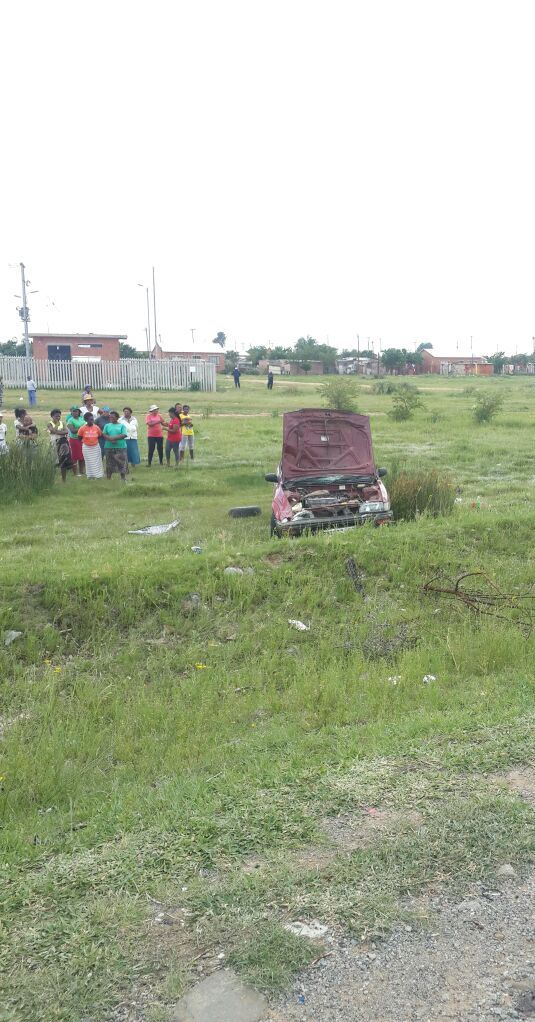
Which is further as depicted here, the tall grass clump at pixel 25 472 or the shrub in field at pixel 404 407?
the shrub in field at pixel 404 407

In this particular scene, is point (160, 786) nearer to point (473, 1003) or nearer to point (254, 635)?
point (473, 1003)

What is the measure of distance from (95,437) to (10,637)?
27.0ft

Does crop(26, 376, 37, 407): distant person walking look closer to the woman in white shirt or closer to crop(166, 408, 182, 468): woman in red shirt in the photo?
the woman in white shirt

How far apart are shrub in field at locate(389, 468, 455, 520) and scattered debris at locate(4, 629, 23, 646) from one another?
228 inches

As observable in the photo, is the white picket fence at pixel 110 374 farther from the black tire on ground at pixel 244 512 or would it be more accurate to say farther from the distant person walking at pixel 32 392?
the black tire on ground at pixel 244 512

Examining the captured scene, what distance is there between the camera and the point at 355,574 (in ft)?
31.1

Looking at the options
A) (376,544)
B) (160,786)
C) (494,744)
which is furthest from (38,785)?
(376,544)

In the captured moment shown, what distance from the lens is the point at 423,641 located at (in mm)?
8039

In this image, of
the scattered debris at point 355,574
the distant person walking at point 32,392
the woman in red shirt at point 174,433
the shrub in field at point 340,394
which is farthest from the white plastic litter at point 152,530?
the distant person walking at point 32,392

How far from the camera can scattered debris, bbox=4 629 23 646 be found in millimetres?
7859

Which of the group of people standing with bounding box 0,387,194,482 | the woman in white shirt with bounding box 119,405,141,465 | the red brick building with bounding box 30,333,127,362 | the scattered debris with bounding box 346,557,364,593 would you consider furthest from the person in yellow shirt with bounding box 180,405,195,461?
the red brick building with bounding box 30,333,127,362

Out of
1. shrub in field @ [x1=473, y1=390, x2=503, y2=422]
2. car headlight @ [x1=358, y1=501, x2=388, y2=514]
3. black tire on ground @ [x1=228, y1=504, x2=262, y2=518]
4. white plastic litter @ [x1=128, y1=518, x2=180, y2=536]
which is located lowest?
white plastic litter @ [x1=128, y1=518, x2=180, y2=536]

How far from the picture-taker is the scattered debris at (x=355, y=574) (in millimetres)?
9320

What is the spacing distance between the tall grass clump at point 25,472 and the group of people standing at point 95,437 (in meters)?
0.25
